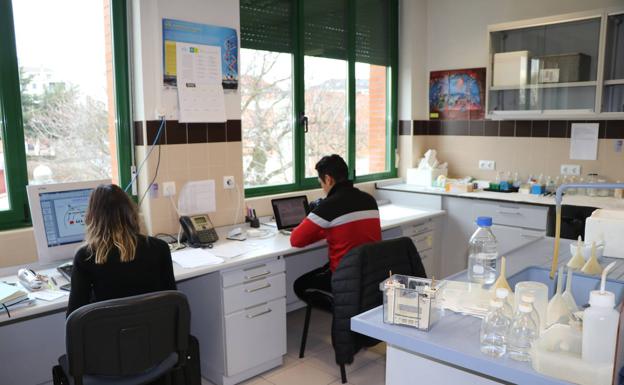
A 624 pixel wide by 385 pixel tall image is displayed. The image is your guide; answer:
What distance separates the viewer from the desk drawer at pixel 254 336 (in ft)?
9.77

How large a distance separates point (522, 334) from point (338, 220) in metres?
1.69

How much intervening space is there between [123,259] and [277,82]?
2.37 m

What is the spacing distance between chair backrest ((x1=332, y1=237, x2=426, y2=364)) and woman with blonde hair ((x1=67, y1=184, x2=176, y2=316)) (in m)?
0.92

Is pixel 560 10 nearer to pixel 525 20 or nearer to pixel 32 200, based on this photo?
pixel 525 20

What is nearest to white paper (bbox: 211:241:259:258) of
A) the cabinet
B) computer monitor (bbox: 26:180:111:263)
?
the cabinet

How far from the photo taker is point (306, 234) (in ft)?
10.2

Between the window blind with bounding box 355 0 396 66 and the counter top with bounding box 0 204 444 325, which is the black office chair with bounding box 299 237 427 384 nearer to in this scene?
the counter top with bounding box 0 204 444 325

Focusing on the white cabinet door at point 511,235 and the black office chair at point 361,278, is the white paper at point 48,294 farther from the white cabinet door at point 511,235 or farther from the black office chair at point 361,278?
the white cabinet door at point 511,235

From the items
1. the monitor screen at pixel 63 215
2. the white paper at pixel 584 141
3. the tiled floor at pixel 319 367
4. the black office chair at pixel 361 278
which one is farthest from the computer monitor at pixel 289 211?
the white paper at pixel 584 141

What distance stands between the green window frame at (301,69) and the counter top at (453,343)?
246cm

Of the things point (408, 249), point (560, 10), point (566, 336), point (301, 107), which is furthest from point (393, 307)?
point (560, 10)

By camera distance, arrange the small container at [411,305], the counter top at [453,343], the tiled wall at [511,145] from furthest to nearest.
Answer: the tiled wall at [511,145] → the small container at [411,305] → the counter top at [453,343]

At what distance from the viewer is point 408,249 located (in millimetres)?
2814

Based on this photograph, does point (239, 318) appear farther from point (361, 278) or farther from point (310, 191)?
point (310, 191)
